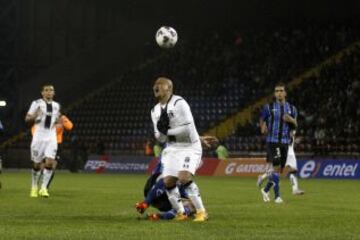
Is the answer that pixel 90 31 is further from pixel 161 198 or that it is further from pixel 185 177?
pixel 185 177

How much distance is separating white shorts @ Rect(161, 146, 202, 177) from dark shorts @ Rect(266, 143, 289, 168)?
212 inches

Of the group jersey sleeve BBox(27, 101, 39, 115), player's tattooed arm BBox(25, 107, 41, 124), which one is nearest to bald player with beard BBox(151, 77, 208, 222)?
player's tattooed arm BBox(25, 107, 41, 124)

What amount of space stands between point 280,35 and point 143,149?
10859mm

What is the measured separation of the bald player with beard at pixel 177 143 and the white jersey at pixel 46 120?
6972 millimetres

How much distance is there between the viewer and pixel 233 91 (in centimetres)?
4266

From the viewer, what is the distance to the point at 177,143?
11516 mm

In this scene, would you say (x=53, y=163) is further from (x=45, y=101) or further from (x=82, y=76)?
(x=82, y=76)

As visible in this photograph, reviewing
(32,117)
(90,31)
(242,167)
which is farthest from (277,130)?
(90,31)

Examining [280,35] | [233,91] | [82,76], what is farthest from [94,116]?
[280,35]

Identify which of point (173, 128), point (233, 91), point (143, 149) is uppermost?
point (173, 128)

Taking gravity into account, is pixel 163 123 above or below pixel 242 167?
above

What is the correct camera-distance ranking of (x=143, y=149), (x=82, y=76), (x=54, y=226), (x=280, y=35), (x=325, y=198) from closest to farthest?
(x=54, y=226) < (x=325, y=198) < (x=143, y=149) < (x=280, y=35) < (x=82, y=76)

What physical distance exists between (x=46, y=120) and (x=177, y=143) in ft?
23.7

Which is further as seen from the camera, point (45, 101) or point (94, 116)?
point (94, 116)
